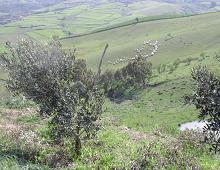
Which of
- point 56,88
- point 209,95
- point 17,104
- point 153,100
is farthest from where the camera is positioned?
point 153,100

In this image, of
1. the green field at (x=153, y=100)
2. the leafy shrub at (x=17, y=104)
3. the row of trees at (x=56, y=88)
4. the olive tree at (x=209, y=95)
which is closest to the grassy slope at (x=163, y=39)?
the green field at (x=153, y=100)

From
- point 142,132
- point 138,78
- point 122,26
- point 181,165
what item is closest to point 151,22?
point 122,26

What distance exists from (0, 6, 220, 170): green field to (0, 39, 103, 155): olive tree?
1.57m

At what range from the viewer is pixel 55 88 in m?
21.6

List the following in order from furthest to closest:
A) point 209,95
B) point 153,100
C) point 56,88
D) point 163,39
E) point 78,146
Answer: point 163,39
point 153,100
point 78,146
point 56,88
point 209,95

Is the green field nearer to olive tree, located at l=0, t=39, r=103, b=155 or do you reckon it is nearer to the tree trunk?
the tree trunk

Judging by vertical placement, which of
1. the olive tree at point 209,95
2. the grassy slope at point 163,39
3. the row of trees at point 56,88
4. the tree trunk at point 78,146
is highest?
the olive tree at point 209,95

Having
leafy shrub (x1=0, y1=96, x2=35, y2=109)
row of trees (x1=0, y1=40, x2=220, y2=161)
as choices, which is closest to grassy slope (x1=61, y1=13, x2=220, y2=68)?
leafy shrub (x1=0, y1=96, x2=35, y2=109)

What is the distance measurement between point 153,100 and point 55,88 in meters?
32.9

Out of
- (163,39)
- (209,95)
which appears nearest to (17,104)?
(209,95)

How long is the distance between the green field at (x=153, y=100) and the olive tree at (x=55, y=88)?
157 cm

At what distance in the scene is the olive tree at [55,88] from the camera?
21.5 meters

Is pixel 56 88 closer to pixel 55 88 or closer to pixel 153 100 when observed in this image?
pixel 55 88

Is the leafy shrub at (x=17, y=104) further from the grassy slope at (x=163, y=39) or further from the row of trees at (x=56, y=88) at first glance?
the grassy slope at (x=163, y=39)
